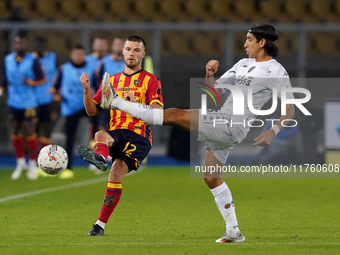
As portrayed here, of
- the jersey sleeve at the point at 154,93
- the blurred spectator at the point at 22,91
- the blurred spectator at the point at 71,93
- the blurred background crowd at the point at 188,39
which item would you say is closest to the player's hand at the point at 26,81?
the blurred spectator at the point at 22,91

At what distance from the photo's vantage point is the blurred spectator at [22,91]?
1094 cm

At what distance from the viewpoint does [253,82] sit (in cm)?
509

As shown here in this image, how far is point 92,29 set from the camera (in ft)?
47.6

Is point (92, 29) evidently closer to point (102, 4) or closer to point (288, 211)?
point (102, 4)

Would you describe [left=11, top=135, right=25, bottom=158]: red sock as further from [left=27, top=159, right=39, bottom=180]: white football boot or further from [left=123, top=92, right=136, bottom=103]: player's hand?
[left=123, top=92, right=136, bottom=103]: player's hand

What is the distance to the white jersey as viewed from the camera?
194 inches

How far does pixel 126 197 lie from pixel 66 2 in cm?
999

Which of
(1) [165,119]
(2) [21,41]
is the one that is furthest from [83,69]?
(1) [165,119]

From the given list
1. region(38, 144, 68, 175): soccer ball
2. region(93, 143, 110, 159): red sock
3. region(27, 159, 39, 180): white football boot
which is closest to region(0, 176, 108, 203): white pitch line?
region(27, 159, 39, 180): white football boot

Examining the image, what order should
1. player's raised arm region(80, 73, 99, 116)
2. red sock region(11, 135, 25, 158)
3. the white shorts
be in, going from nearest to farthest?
1. the white shorts
2. player's raised arm region(80, 73, 99, 116)
3. red sock region(11, 135, 25, 158)

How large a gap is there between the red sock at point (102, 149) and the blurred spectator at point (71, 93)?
21.0 feet

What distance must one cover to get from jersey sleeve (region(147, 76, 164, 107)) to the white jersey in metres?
0.53

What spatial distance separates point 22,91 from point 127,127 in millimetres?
6136

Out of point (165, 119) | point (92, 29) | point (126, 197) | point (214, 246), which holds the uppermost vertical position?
point (92, 29)
